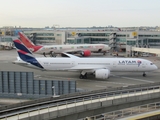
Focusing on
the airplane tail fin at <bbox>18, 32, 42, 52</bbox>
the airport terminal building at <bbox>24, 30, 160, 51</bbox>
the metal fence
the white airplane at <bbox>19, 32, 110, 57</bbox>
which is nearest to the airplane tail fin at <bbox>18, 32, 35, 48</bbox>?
the airplane tail fin at <bbox>18, 32, 42, 52</bbox>

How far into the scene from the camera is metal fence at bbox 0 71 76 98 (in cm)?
2730

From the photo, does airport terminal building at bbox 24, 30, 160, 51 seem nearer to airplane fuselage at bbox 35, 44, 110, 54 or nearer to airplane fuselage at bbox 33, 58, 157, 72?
airplane fuselage at bbox 35, 44, 110, 54

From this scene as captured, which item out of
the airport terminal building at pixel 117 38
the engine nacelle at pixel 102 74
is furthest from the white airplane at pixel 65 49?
the engine nacelle at pixel 102 74

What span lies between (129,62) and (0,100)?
67.2 ft

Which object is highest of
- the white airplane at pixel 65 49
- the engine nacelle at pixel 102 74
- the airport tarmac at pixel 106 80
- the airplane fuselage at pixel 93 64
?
the white airplane at pixel 65 49

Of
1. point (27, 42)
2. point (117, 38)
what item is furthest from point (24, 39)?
point (117, 38)

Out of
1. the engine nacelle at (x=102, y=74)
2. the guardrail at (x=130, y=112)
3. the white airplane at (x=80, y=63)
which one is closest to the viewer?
the guardrail at (x=130, y=112)

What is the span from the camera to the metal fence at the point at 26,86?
89.6 feet

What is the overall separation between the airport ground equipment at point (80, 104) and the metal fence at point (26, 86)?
28.2 ft

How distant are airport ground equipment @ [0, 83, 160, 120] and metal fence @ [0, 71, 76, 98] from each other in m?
8.59

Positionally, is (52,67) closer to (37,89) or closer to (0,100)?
(37,89)

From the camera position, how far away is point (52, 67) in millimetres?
37688

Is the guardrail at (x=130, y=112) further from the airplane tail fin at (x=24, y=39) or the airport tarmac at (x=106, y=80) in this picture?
the airplane tail fin at (x=24, y=39)

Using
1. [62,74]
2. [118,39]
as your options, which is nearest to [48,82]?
[62,74]
